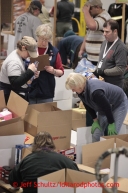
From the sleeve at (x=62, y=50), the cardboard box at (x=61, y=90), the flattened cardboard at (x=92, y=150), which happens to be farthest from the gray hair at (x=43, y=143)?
the sleeve at (x=62, y=50)

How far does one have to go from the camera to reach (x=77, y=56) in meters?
7.02

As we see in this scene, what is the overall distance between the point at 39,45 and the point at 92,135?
1.15 meters

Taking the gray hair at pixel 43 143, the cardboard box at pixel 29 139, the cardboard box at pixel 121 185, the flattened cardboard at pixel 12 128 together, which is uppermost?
the gray hair at pixel 43 143

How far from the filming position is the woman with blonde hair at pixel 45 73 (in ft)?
15.6

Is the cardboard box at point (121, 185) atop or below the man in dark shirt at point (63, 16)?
below

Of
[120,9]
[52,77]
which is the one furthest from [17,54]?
[120,9]

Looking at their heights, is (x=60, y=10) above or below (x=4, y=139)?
above

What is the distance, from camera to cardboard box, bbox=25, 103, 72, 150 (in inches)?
169

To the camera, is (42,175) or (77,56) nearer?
(42,175)

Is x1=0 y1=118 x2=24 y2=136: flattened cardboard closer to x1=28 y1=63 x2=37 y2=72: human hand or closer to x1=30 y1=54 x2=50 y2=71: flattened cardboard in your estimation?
x1=28 y1=63 x2=37 y2=72: human hand

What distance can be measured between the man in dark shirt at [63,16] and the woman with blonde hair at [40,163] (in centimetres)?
498

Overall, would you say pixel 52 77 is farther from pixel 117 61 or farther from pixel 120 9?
pixel 120 9

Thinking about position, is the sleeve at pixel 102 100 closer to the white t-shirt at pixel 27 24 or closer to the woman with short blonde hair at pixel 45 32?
the woman with short blonde hair at pixel 45 32

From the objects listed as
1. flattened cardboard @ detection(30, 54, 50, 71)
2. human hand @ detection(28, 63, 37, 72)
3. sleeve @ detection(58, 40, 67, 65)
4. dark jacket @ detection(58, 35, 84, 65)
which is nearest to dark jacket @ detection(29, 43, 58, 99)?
flattened cardboard @ detection(30, 54, 50, 71)
